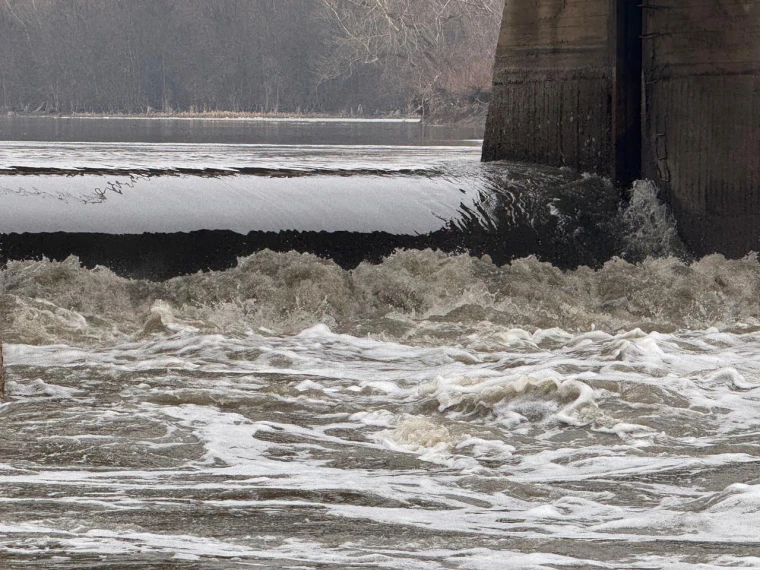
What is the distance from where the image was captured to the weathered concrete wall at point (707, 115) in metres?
8.13

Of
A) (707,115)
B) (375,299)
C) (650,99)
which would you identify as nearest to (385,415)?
(375,299)

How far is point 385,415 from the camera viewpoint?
15.6ft

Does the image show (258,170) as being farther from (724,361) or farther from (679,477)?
(679,477)

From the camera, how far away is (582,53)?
8.98m

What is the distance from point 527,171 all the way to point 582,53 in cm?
86

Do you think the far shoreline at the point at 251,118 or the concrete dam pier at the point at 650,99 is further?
the far shoreline at the point at 251,118

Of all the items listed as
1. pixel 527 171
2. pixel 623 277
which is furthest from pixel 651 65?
pixel 623 277

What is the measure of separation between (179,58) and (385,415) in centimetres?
6053

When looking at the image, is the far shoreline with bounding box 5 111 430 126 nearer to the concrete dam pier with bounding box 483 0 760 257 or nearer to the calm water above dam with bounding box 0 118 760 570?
the concrete dam pier with bounding box 483 0 760 257

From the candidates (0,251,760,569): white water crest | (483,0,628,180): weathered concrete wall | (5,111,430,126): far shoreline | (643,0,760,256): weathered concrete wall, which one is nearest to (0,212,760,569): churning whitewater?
(0,251,760,569): white water crest

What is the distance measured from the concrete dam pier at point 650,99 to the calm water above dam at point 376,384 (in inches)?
10.3

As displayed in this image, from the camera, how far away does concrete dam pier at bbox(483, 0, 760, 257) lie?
26.8 ft

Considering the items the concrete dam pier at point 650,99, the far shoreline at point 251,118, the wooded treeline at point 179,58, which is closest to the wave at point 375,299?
the concrete dam pier at point 650,99

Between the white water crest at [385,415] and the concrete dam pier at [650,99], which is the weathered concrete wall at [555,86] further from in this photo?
the white water crest at [385,415]
